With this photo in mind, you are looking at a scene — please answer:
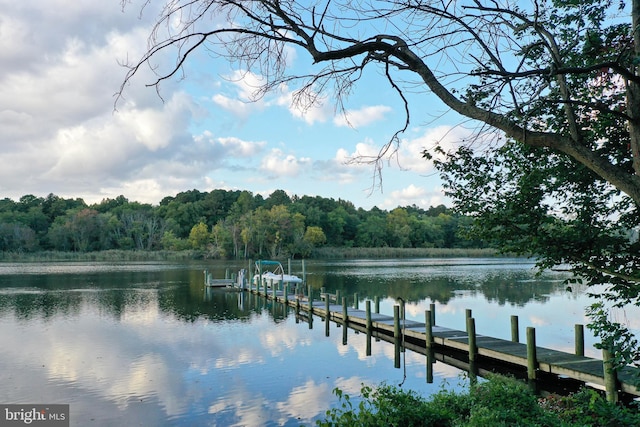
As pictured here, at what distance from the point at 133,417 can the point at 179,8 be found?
855 cm

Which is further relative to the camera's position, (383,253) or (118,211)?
(118,211)

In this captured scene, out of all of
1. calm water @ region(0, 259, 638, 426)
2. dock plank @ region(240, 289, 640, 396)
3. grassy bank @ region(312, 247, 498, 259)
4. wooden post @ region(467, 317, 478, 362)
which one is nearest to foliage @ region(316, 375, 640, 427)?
dock plank @ region(240, 289, 640, 396)

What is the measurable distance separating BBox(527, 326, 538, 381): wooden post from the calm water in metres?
Answer: 1.77

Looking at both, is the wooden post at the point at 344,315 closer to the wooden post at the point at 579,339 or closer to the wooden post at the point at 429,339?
the wooden post at the point at 429,339

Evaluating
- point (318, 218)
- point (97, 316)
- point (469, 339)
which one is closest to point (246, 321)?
point (97, 316)

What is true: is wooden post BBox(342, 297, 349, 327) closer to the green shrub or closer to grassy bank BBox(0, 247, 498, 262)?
the green shrub

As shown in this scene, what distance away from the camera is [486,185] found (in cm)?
775

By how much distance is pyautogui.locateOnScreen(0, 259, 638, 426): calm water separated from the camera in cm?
1112

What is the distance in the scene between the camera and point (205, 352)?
1636 cm

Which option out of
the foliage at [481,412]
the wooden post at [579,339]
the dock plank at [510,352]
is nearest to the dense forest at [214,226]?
the dock plank at [510,352]

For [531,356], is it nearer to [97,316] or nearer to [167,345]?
[167,345]

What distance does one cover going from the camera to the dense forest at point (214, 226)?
85.1 meters

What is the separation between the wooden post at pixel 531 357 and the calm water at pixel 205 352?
5.81ft

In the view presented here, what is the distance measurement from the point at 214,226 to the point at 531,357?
81405 millimetres
